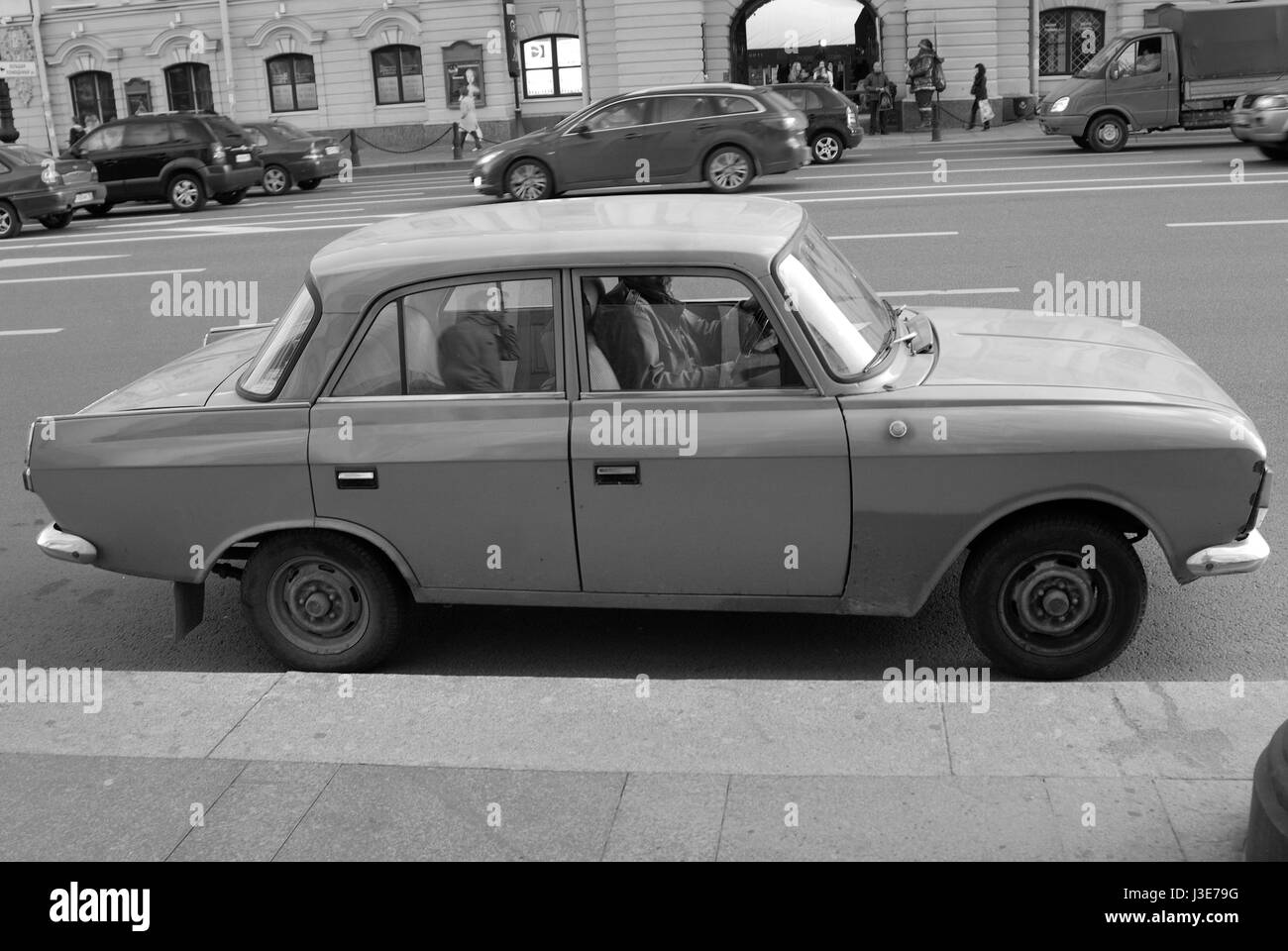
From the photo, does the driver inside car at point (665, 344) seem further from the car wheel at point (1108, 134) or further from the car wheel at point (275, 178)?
the car wheel at point (275, 178)

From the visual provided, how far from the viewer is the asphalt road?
5324 mm

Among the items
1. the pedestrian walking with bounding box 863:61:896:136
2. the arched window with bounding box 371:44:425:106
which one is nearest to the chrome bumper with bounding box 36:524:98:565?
the pedestrian walking with bounding box 863:61:896:136

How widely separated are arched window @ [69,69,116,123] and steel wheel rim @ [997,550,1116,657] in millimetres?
39263

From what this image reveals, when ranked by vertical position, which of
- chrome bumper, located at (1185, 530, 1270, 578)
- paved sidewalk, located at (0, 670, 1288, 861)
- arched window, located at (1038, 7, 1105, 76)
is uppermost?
arched window, located at (1038, 7, 1105, 76)

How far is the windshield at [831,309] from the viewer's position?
15.7 feet

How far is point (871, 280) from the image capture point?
1267 cm

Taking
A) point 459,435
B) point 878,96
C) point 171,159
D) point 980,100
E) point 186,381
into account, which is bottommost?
point 459,435

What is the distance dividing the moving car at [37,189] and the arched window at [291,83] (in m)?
15.9

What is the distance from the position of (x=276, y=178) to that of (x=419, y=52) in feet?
37.8

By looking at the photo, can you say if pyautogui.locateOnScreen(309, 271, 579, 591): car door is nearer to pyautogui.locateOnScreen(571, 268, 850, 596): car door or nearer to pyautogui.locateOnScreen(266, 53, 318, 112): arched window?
pyautogui.locateOnScreen(571, 268, 850, 596): car door

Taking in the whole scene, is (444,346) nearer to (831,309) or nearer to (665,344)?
(665,344)

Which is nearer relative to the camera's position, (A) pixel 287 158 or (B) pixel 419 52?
(A) pixel 287 158

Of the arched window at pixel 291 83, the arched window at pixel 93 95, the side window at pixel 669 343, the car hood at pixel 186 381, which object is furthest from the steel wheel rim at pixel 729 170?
the arched window at pixel 93 95

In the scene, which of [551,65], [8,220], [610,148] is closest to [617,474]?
[610,148]
